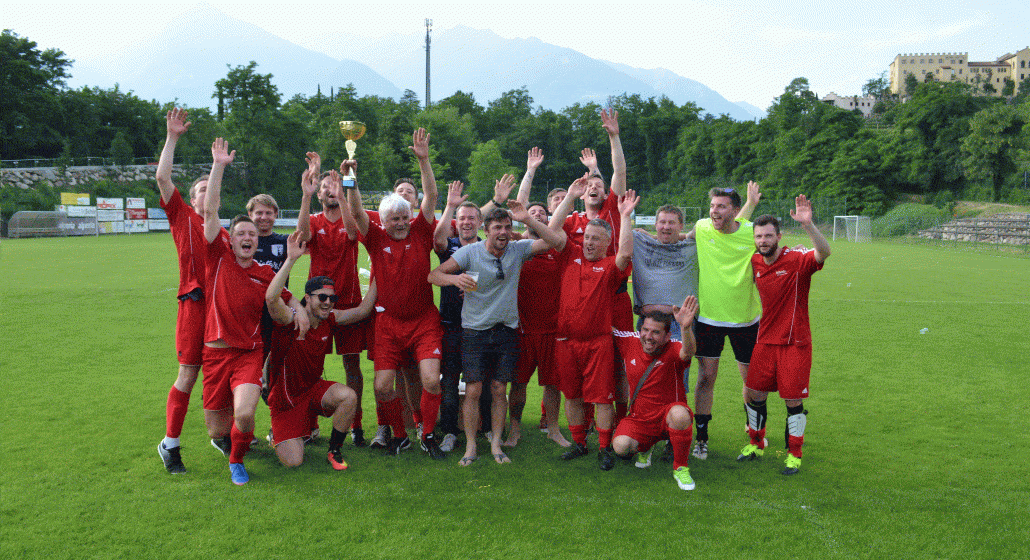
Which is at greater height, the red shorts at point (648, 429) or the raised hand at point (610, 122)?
the raised hand at point (610, 122)

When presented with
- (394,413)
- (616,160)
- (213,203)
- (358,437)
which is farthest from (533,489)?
(213,203)

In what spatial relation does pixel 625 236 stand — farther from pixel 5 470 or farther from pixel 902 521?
pixel 5 470

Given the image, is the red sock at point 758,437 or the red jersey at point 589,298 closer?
the red jersey at point 589,298

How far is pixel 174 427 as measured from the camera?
4992mm

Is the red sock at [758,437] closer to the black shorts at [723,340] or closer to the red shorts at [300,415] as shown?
the black shorts at [723,340]

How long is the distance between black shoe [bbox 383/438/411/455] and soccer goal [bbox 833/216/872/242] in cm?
4285

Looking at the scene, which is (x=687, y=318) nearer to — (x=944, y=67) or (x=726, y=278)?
(x=726, y=278)

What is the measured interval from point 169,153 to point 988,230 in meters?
43.6

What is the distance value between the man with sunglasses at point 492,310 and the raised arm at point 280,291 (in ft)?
3.53

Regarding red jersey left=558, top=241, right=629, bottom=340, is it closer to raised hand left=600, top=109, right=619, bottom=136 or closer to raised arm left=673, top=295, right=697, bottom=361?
raised arm left=673, top=295, right=697, bottom=361

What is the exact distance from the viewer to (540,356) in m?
5.79

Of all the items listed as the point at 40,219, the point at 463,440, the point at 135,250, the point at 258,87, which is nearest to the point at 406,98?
the point at 258,87

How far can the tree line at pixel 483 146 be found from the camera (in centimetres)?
5031

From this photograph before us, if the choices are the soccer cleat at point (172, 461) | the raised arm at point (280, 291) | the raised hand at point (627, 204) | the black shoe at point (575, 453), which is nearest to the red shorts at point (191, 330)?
the raised arm at point (280, 291)
